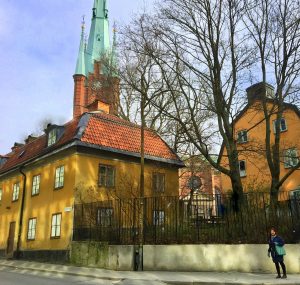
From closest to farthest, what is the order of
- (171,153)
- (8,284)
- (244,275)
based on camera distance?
(8,284) < (244,275) < (171,153)

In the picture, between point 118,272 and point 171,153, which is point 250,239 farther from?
point 171,153

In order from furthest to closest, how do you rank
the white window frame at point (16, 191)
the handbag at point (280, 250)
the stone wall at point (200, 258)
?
the white window frame at point (16, 191)
the stone wall at point (200, 258)
the handbag at point (280, 250)

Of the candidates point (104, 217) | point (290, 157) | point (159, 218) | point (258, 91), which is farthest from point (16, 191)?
point (290, 157)

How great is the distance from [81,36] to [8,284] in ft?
196

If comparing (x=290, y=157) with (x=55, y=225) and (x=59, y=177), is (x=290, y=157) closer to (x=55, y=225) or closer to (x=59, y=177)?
(x=59, y=177)

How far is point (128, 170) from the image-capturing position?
944 inches

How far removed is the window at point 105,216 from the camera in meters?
17.7

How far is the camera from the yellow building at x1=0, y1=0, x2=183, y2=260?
841 inches

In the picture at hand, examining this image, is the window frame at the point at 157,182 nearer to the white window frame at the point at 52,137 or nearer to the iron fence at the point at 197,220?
the white window frame at the point at 52,137

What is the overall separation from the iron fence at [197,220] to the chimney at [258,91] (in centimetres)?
511

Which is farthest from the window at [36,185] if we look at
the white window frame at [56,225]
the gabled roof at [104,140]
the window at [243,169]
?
the window at [243,169]

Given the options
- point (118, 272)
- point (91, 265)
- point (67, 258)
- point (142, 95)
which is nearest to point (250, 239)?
point (118, 272)

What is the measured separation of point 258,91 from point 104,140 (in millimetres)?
9269

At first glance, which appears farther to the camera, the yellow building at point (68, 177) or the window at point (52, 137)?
the window at point (52, 137)
